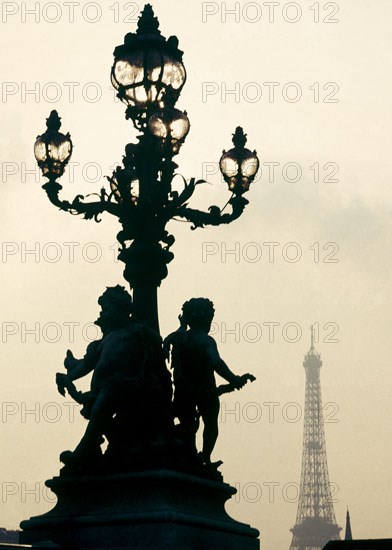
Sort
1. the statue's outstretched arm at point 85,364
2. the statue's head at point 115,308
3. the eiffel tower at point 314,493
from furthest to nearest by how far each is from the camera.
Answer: the eiffel tower at point 314,493
the statue's outstretched arm at point 85,364
the statue's head at point 115,308

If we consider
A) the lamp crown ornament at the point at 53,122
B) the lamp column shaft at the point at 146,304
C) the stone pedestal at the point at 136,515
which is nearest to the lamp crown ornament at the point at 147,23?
the lamp crown ornament at the point at 53,122

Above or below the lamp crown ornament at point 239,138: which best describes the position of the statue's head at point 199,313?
below

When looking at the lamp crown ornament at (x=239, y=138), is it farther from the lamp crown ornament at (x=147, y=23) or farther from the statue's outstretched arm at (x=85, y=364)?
the statue's outstretched arm at (x=85, y=364)

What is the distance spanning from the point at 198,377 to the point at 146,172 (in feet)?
9.08

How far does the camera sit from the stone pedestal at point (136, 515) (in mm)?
15703

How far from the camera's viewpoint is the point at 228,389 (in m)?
17.1

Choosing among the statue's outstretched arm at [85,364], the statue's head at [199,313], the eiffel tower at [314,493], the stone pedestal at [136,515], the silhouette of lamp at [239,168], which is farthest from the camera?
the eiffel tower at [314,493]

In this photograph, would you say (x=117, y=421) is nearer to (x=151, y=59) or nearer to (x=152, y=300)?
(x=152, y=300)

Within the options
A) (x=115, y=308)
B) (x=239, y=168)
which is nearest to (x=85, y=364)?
(x=115, y=308)

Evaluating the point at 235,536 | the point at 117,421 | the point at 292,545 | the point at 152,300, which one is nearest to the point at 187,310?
the point at 152,300

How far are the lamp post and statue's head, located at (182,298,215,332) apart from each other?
0.41 metres

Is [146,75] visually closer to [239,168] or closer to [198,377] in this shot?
[239,168]

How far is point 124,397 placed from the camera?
16609 millimetres

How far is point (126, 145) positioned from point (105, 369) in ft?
10.6
